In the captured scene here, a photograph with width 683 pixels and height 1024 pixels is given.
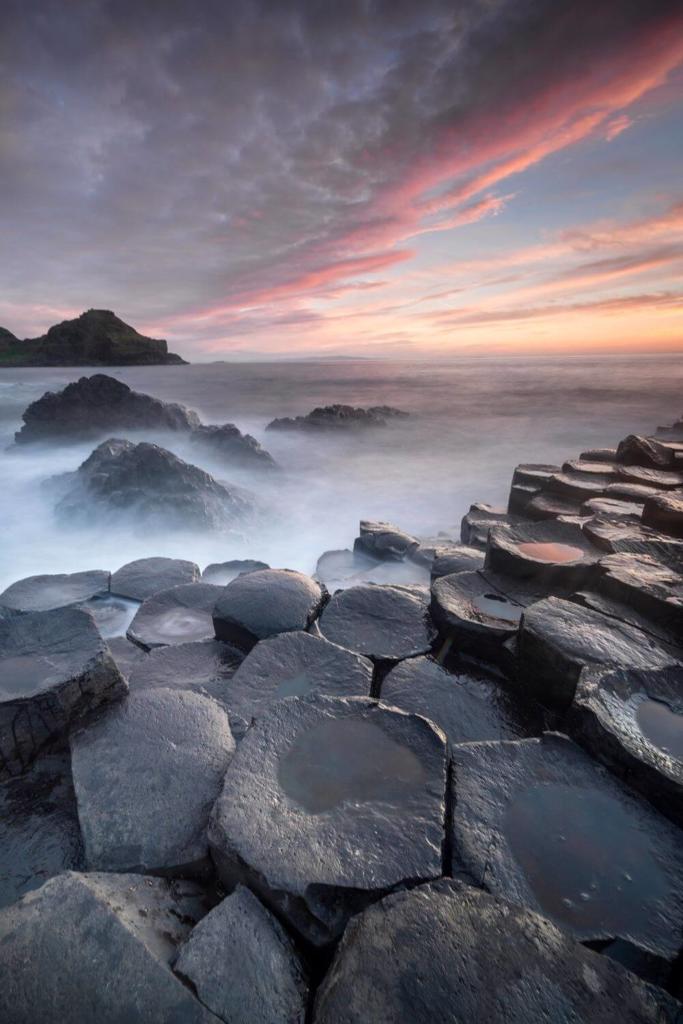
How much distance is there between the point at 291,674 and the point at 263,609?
0.78 meters

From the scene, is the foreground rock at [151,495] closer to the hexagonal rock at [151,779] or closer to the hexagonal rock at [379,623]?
the hexagonal rock at [379,623]

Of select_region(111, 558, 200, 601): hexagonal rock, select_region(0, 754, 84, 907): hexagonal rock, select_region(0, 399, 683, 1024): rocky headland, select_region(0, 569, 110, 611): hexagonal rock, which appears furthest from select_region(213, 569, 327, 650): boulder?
select_region(0, 569, 110, 611): hexagonal rock

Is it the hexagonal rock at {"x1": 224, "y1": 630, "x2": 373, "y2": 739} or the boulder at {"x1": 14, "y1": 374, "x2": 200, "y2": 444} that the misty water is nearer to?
the boulder at {"x1": 14, "y1": 374, "x2": 200, "y2": 444}

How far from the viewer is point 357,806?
6.60ft

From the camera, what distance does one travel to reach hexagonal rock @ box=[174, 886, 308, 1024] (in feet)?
4.72

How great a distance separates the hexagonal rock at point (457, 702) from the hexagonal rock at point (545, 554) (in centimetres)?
131

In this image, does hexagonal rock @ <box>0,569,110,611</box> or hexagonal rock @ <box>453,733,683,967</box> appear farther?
hexagonal rock @ <box>0,569,110,611</box>

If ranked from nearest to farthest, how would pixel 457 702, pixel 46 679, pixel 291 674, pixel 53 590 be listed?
pixel 46 679 → pixel 457 702 → pixel 291 674 → pixel 53 590

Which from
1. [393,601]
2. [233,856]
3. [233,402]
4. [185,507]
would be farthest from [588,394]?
[233,856]

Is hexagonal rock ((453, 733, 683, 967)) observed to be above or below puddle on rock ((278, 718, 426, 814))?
below

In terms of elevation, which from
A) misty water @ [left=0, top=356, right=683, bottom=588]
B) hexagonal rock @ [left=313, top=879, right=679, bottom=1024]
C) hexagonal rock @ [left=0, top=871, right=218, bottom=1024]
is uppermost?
hexagonal rock @ [left=0, top=871, right=218, bottom=1024]

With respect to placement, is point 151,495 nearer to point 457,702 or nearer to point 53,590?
point 53,590

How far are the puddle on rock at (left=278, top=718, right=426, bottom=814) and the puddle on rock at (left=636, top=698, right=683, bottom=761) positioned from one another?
131 cm

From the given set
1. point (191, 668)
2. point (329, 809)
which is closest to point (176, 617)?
point (191, 668)
